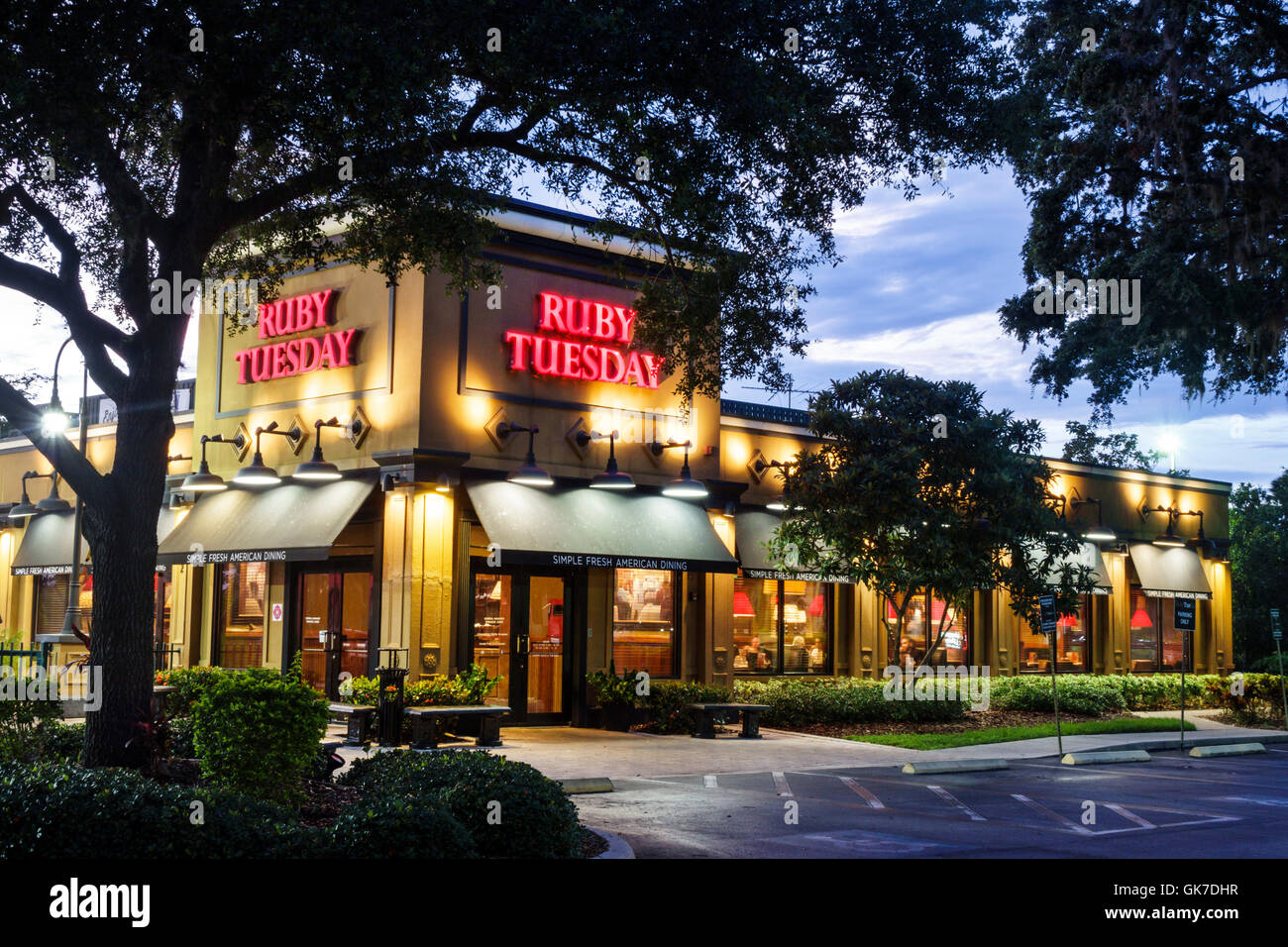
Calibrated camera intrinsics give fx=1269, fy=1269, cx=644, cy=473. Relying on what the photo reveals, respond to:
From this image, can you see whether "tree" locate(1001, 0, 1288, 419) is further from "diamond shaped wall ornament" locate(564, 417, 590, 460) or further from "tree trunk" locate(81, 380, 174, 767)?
"tree trunk" locate(81, 380, 174, 767)

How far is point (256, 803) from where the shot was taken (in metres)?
9.15

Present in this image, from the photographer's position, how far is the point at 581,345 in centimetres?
2223

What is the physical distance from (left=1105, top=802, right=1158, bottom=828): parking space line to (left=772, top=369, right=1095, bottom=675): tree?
8.06 metres

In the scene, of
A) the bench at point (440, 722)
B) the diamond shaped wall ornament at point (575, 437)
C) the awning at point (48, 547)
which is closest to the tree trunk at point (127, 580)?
the bench at point (440, 722)

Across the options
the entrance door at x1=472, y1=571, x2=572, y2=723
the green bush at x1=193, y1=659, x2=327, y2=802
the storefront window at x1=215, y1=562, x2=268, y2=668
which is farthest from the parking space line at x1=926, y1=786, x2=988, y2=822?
the storefront window at x1=215, y1=562, x2=268, y2=668

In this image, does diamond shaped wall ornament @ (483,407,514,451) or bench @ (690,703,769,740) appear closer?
bench @ (690,703,769,740)

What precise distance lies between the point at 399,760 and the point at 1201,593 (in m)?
28.5

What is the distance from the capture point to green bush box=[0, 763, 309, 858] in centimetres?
761

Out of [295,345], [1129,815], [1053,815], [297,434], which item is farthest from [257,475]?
[1129,815]

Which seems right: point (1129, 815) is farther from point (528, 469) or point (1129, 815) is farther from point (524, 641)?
point (524, 641)

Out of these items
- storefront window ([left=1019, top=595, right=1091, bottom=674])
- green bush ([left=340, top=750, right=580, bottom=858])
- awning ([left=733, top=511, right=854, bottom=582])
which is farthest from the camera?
storefront window ([left=1019, top=595, right=1091, bottom=674])

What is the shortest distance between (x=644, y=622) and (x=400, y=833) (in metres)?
15.3
